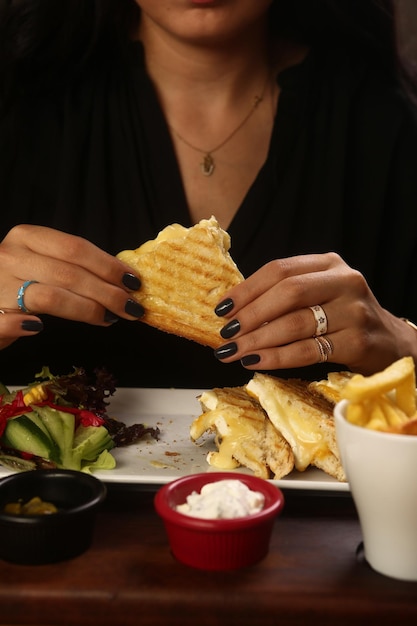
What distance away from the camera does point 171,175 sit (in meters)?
2.96

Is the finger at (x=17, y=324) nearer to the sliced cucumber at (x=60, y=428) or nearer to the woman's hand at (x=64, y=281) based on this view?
the woman's hand at (x=64, y=281)

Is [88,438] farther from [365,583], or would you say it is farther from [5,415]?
[365,583]

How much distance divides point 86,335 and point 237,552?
1776 mm

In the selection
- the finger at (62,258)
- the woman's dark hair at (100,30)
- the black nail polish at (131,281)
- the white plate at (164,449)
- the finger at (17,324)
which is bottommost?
the white plate at (164,449)

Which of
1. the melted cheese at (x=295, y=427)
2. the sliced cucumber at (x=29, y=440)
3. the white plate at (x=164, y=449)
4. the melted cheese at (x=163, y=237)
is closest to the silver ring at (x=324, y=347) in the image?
the melted cheese at (x=295, y=427)

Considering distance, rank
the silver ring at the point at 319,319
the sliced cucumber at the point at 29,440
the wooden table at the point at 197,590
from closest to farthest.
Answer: the wooden table at the point at 197,590, the sliced cucumber at the point at 29,440, the silver ring at the point at 319,319

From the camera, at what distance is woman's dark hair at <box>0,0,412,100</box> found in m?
2.93

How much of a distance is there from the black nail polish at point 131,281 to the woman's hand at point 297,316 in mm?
216

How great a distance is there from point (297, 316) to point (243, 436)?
0.31m

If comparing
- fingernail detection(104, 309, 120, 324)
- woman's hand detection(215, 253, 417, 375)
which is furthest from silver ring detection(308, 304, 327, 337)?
fingernail detection(104, 309, 120, 324)

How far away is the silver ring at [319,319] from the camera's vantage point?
6.55ft

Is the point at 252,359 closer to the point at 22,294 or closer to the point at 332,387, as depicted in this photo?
the point at 332,387

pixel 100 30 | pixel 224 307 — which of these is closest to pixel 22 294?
pixel 224 307

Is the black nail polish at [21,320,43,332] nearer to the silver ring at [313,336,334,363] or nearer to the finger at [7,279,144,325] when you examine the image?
the finger at [7,279,144,325]
